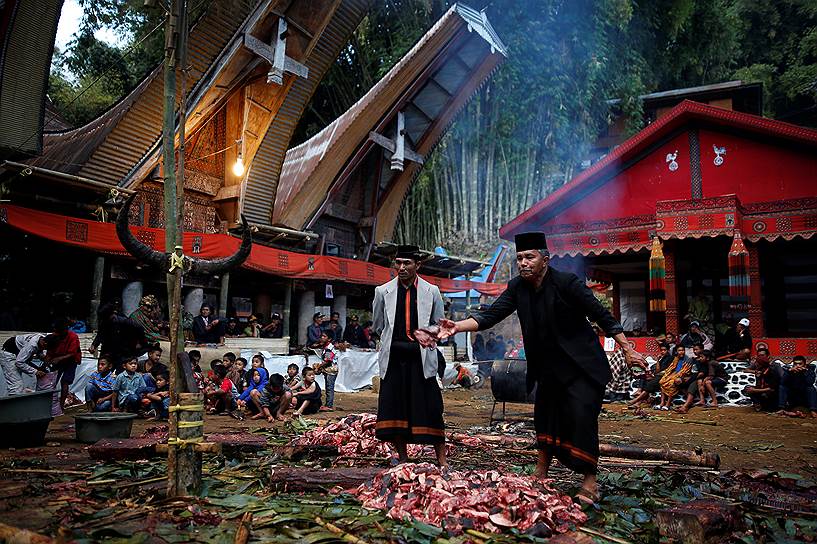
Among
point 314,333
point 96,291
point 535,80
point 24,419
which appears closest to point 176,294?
point 24,419

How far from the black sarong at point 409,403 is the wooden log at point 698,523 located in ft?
7.06

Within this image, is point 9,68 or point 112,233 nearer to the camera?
point 9,68

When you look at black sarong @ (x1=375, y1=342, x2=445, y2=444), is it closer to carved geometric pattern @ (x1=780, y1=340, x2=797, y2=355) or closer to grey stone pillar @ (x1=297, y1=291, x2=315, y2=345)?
carved geometric pattern @ (x1=780, y1=340, x2=797, y2=355)

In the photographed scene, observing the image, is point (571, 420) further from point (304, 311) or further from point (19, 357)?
point (304, 311)

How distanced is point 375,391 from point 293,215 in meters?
5.57

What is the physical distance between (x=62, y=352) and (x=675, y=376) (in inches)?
463

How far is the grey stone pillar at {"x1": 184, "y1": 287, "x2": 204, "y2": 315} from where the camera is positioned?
48.2 ft

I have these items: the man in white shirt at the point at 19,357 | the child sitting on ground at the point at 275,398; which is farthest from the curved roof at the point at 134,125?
the child sitting on ground at the point at 275,398

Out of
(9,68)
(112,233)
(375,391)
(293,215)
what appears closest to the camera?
(9,68)

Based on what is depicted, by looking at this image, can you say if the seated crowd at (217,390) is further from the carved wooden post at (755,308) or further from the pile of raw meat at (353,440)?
the carved wooden post at (755,308)

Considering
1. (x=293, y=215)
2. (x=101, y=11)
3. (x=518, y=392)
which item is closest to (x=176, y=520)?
(x=518, y=392)

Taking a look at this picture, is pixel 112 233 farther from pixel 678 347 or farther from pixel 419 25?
pixel 419 25

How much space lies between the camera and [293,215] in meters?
16.9

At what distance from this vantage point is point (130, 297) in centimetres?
1330
